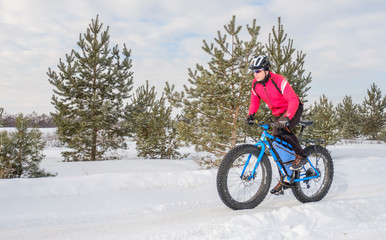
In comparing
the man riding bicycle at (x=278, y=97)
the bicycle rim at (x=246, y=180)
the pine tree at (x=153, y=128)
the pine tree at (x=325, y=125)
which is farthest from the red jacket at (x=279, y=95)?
the pine tree at (x=153, y=128)

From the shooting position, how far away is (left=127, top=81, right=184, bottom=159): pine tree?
15.5 metres

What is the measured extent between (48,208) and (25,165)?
6.22 meters

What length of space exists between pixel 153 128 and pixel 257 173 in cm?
1221

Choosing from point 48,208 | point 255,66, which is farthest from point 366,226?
point 48,208

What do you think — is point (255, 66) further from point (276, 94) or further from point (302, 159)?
point (302, 159)

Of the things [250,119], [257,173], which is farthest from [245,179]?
[250,119]

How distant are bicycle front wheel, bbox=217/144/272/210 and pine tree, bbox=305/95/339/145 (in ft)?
30.6

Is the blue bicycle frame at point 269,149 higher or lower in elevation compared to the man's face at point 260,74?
lower

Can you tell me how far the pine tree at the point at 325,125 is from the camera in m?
12.2

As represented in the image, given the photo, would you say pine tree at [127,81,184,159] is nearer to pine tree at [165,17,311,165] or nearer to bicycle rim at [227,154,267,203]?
pine tree at [165,17,311,165]

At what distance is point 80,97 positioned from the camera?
48.3 ft

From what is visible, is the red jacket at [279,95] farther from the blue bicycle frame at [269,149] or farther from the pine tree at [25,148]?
the pine tree at [25,148]

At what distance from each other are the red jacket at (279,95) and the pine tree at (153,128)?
11.5 metres

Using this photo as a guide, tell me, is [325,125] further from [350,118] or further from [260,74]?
[350,118]
